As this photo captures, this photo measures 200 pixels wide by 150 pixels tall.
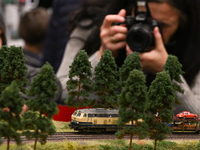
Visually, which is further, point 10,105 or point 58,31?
point 58,31

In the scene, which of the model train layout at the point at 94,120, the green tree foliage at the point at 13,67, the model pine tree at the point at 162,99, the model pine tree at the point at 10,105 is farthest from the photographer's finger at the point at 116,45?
the model pine tree at the point at 10,105

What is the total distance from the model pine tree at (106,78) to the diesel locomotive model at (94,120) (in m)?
1.04

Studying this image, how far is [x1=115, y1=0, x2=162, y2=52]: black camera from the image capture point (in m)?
22.8

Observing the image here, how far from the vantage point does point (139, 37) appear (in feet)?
76.0

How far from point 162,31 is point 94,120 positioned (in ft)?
33.2

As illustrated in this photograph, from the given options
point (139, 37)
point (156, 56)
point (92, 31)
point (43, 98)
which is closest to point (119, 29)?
point (139, 37)

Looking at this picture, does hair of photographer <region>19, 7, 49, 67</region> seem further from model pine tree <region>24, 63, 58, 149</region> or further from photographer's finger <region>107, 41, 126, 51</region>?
model pine tree <region>24, 63, 58, 149</region>

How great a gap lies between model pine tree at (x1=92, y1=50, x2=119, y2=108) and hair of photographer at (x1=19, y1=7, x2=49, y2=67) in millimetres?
7559

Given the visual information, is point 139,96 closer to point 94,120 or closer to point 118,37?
point 94,120

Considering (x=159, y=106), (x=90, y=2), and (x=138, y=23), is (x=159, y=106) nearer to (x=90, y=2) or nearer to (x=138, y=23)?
(x=138, y=23)

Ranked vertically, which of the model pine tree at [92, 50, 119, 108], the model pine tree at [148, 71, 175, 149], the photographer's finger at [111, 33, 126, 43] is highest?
the photographer's finger at [111, 33, 126, 43]

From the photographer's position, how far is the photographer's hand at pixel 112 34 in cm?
2524

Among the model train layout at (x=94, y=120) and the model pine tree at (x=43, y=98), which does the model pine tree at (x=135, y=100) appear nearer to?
the model pine tree at (x=43, y=98)

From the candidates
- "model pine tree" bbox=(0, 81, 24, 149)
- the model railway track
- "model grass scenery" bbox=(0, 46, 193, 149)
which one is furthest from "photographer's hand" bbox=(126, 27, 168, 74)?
"model pine tree" bbox=(0, 81, 24, 149)
